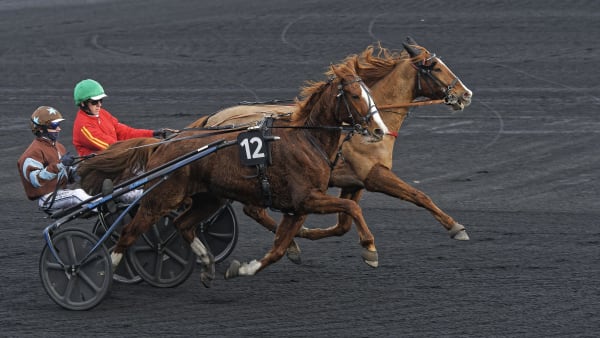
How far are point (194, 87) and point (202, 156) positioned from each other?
9.24 metres

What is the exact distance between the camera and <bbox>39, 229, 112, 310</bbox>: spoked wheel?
7.70 meters

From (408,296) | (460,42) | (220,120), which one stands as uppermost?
(220,120)

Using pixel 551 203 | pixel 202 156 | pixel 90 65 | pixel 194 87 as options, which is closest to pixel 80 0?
pixel 90 65

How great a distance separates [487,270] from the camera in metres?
8.48

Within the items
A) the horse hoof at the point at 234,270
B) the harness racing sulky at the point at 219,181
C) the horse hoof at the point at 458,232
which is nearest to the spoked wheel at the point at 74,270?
the harness racing sulky at the point at 219,181

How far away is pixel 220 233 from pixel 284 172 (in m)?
1.51

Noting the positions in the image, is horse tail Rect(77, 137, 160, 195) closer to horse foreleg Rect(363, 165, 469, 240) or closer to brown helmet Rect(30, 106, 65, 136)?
brown helmet Rect(30, 106, 65, 136)

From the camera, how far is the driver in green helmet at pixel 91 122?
8.15m

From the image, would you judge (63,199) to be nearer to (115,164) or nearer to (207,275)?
(115,164)

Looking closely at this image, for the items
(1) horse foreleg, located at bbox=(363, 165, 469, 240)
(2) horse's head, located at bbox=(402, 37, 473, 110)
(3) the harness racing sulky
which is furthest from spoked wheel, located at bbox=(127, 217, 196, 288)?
(2) horse's head, located at bbox=(402, 37, 473, 110)

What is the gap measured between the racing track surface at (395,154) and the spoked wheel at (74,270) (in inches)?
5.5

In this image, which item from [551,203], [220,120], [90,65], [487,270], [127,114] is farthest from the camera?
[90,65]

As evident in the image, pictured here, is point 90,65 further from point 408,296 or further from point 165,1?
point 408,296

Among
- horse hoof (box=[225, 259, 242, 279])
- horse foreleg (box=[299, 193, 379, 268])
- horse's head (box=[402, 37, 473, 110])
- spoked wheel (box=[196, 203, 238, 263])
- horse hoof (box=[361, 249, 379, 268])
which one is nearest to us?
horse foreleg (box=[299, 193, 379, 268])
